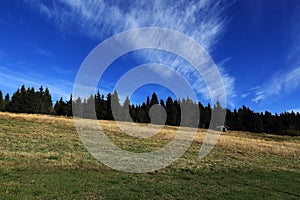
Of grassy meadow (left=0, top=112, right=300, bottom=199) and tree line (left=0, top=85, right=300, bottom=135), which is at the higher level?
tree line (left=0, top=85, right=300, bottom=135)

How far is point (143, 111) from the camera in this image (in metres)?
122

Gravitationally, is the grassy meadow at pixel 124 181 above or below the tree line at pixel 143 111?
below

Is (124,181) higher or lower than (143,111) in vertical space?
lower

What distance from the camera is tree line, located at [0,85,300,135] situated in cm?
10638

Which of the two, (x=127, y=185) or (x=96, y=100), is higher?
(x=96, y=100)

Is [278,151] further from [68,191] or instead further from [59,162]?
[68,191]

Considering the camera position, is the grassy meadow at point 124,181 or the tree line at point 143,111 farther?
the tree line at point 143,111

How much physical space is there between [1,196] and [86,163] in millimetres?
9615

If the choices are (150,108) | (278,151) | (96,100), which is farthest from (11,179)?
(150,108)

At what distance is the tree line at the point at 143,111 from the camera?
106 m

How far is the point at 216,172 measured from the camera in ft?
70.6

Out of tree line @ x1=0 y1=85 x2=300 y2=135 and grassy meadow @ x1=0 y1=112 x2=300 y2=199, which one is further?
tree line @ x1=0 y1=85 x2=300 y2=135

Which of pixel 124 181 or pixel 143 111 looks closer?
pixel 124 181

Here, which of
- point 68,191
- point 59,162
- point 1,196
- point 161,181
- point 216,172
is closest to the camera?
point 1,196
